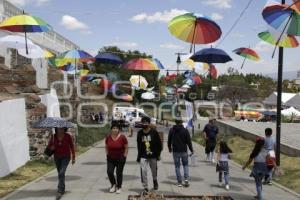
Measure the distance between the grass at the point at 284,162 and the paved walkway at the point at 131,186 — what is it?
88cm

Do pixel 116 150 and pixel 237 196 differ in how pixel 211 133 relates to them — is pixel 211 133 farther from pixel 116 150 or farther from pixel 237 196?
pixel 116 150

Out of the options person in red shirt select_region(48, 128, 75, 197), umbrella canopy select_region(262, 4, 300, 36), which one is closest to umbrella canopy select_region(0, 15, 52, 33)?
person in red shirt select_region(48, 128, 75, 197)

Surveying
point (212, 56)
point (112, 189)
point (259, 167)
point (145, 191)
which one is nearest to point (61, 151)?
point (112, 189)

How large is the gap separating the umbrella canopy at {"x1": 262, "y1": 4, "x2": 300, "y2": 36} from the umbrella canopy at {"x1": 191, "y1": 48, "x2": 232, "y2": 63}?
4869 millimetres

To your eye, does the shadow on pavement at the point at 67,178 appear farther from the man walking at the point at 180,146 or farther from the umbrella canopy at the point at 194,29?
the umbrella canopy at the point at 194,29

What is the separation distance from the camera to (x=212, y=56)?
54.7 ft

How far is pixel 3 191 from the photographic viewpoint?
11.1 meters

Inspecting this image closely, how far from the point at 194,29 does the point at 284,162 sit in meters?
5.80

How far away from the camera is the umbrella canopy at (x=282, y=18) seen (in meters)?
11.6

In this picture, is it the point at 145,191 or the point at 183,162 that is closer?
the point at 145,191

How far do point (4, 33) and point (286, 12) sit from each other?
1276 centimetres

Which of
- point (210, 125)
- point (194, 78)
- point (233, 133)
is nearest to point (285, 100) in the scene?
point (194, 78)

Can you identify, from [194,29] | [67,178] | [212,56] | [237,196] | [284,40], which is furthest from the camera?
[212,56]

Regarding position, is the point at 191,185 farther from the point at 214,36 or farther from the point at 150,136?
the point at 214,36
